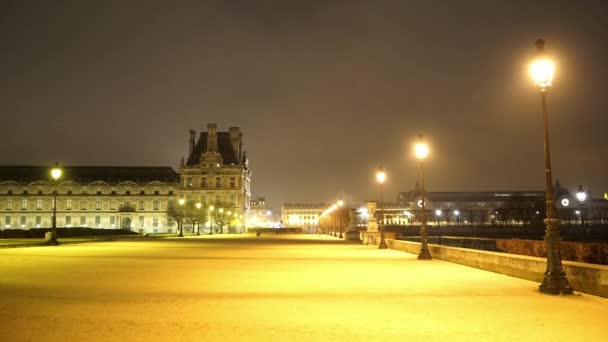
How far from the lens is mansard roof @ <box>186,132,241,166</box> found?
130375 millimetres

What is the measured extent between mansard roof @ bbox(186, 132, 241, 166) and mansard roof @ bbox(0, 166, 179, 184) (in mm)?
7181

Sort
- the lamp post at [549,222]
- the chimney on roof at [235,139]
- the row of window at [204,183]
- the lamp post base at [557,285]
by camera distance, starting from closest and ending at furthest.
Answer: the lamp post base at [557,285], the lamp post at [549,222], the row of window at [204,183], the chimney on roof at [235,139]

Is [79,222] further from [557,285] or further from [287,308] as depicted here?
[557,285]

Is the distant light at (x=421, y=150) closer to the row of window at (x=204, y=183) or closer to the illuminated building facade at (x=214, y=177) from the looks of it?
the illuminated building facade at (x=214, y=177)

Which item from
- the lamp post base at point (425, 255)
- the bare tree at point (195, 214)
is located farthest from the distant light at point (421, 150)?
the bare tree at point (195, 214)

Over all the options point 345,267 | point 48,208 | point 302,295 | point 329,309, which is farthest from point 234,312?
point 48,208

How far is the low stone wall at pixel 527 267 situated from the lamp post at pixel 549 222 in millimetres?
604

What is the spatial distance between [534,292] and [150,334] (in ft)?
29.1

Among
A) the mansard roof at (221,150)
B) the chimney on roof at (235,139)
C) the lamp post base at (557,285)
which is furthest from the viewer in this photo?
the chimney on roof at (235,139)

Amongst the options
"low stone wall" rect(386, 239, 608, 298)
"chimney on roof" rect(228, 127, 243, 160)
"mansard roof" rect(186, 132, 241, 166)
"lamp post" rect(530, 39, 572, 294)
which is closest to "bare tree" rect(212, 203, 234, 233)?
"mansard roof" rect(186, 132, 241, 166)

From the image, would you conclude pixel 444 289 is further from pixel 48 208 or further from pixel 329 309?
pixel 48 208

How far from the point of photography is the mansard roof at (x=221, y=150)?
5133 inches

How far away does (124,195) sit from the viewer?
12875cm

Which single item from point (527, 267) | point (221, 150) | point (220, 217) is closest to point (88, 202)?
point (221, 150)
